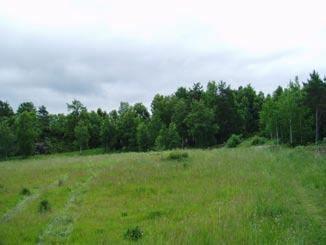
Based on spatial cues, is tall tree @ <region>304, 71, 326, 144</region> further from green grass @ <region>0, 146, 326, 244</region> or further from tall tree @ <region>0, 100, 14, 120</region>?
tall tree @ <region>0, 100, 14, 120</region>

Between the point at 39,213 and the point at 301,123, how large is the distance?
61.7m

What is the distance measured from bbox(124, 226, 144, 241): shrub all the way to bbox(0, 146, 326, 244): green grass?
3 centimetres

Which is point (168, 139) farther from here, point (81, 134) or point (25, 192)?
point (25, 192)

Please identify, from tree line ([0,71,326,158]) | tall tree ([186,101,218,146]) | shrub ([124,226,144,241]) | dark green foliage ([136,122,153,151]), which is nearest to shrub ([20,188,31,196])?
shrub ([124,226,144,241])

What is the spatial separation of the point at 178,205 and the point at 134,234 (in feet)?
15.5

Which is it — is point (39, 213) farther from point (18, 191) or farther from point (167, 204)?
point (18, 191)

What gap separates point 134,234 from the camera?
13336 millimetres

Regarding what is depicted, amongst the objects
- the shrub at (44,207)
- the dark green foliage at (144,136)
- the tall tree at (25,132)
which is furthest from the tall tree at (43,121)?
the shrub at (44,207)

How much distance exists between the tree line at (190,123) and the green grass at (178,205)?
45.2 m

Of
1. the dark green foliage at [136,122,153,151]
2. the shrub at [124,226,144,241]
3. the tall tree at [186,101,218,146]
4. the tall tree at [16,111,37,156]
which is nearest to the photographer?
the shrub at [124,226,144,241]

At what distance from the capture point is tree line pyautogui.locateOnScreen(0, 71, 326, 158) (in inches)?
2906

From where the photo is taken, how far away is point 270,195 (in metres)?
17.8

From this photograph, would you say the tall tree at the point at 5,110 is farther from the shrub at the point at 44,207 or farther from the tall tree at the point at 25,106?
the shrub at the point at 44,207

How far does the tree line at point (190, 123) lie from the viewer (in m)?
73.8
